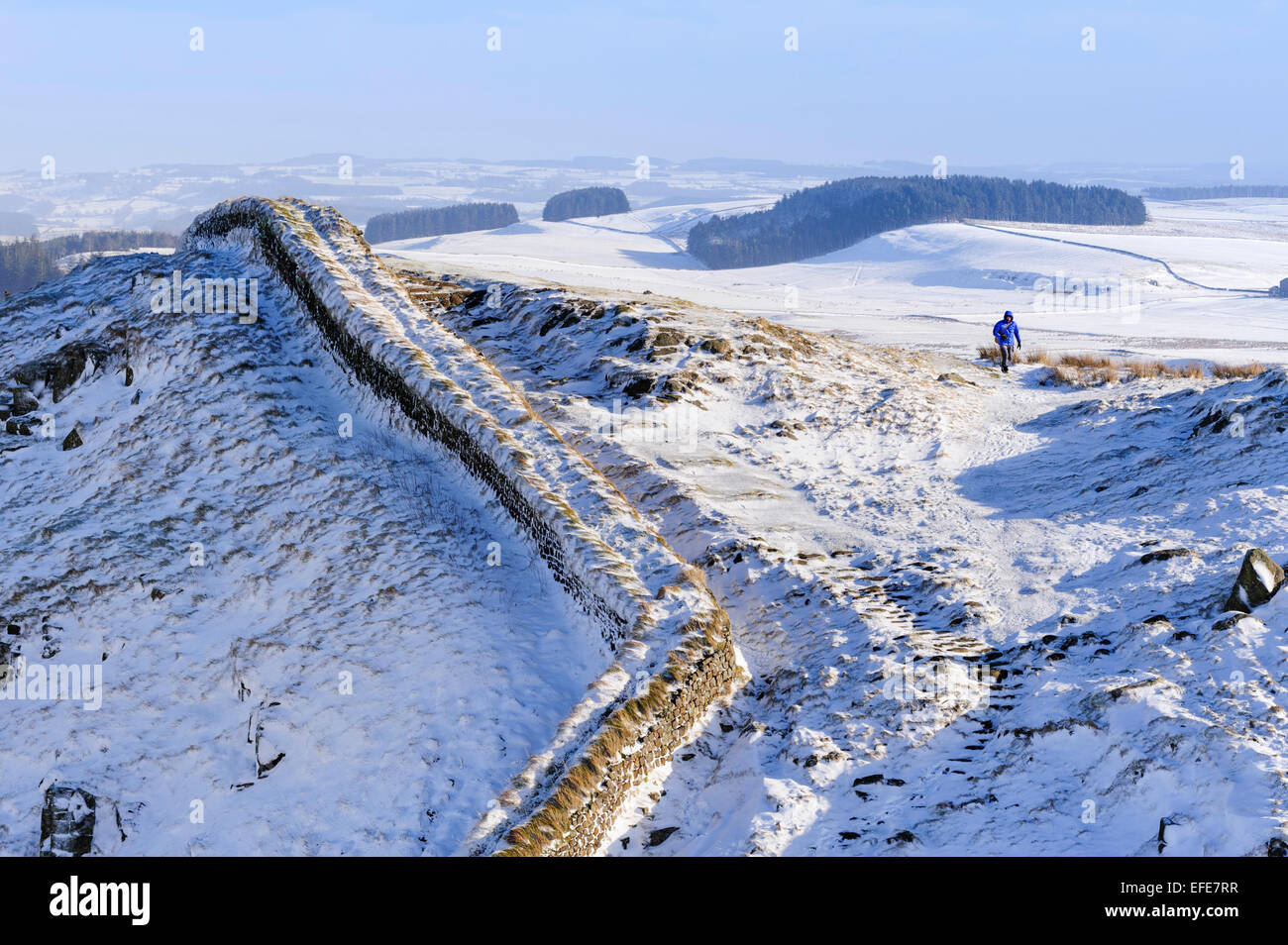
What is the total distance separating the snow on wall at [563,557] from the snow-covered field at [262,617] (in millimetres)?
478

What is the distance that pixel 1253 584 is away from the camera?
29.3 ft

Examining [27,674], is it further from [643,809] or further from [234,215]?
[234,215]

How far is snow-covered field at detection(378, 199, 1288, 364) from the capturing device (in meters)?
42.1

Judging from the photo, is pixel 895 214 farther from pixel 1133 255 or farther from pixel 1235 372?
pixel 1235 372

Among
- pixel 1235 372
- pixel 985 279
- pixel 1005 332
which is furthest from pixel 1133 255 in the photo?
pixel 1005 332

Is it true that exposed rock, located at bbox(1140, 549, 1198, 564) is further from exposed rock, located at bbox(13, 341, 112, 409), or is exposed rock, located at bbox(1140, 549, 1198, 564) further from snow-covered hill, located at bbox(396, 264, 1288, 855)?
exposed rock, located at bbox(13, 341, 112, 409)

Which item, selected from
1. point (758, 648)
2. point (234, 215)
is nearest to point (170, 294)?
point (234, 215)

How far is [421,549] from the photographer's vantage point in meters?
11.2

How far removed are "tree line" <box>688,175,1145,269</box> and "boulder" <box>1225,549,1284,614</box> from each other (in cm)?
12758

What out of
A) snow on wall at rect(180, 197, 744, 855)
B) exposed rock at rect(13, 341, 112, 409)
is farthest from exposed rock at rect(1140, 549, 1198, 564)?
exposed rock at rect(13, 341, 112, 409)

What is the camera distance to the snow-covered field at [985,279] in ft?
138

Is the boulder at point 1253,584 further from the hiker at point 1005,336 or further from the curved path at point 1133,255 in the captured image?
the curved path at point 1133,255

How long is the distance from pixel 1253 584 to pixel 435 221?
185m

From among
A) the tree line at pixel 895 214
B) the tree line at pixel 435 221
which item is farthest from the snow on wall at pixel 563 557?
the tree line at pixel 435 221
